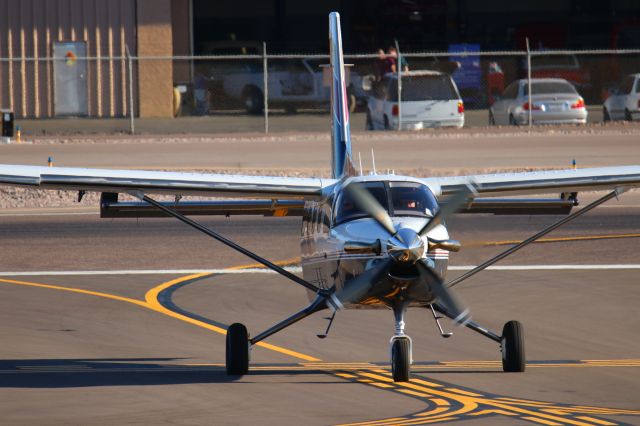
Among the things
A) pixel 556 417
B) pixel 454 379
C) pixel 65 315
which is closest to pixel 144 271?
pixel 65 315

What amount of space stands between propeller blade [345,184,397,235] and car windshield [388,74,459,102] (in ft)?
92.0

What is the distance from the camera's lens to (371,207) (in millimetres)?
12016

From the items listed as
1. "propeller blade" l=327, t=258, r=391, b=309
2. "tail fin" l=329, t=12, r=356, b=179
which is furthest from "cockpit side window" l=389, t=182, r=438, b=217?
"tail fin" l=329, t=12, r=356, b=179

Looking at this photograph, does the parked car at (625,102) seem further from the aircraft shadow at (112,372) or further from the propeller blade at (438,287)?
the propeller blade at (438,287)

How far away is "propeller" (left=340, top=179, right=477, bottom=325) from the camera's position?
1155cm

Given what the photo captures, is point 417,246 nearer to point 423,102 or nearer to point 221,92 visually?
point 423,102

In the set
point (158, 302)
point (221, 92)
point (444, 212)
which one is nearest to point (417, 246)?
point (444, 212)

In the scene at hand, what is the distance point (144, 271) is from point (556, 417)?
412 inches

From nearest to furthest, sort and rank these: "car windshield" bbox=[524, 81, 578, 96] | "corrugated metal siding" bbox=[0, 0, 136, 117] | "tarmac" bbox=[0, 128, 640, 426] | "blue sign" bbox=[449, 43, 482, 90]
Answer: "tarmac" bbox=[0, 128, 640, 426]
"car windshield" bbox=[524, 81, 578, 96]
"corrugated metal siding" bbox=[0, 0, 136, 117]
"blue sign" bbox=[449, 43, 482, 90]

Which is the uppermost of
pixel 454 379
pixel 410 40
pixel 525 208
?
pixel 410 40

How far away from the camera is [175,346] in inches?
576

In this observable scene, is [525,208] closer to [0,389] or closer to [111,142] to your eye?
[0,389]

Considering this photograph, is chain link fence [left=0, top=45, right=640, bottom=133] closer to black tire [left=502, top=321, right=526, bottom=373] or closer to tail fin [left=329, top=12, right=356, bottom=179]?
tail fin [left=329, top=12, right=356, bottom=179]

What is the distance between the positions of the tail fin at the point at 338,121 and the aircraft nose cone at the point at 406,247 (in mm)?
2845
